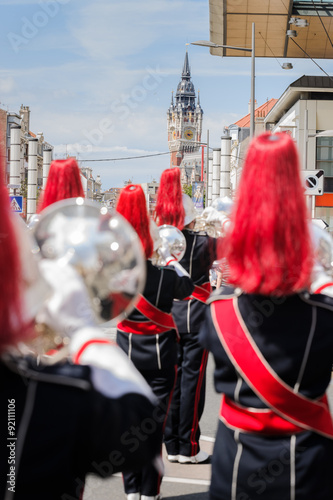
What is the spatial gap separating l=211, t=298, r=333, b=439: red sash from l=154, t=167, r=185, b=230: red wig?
294 cm

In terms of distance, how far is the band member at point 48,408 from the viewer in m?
1.38

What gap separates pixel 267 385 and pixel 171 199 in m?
3.14

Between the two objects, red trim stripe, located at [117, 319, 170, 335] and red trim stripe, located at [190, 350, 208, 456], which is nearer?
red trim stripe, located at [117, 319, 170, 335]

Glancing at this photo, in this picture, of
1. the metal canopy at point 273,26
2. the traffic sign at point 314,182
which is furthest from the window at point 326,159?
the traffic sign at point 314,182

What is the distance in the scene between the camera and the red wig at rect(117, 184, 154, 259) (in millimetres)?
4172

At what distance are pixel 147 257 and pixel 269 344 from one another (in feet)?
6.48

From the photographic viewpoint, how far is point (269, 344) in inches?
96.0

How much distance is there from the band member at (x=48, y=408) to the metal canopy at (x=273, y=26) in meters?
23.0

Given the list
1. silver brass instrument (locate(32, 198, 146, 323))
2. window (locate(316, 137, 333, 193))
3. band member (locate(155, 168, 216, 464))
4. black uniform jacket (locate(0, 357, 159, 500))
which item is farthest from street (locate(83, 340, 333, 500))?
window (locate(316, 137, 333, 193))

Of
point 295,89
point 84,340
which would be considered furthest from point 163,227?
point 295,89

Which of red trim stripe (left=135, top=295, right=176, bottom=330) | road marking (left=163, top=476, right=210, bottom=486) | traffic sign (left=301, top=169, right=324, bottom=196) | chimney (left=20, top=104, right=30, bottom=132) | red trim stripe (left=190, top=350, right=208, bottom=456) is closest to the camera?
red trim stripe (left=135, top=295, right=176, bottom=330)

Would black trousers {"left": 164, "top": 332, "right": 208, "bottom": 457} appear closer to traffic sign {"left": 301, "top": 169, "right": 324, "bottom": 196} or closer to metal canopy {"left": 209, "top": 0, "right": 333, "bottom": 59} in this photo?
traffic sign {"left": 301, "top": 169, "right": 324, "bottom": 196}

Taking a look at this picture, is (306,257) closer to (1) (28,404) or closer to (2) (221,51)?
(1) (28,404)

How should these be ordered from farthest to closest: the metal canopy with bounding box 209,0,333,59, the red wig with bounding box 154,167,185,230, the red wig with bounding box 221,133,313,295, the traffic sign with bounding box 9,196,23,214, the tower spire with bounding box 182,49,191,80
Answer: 1. the tower spire with bounding box 182,49,191,80
2. the metal canopy with bounding box 209,0,333,59
3. the traffic sign with bounding box 9,196,23,214
4. the red wig with bounding box 154,167,185,230
5. the red wig with bounding box 221,133,313,295
